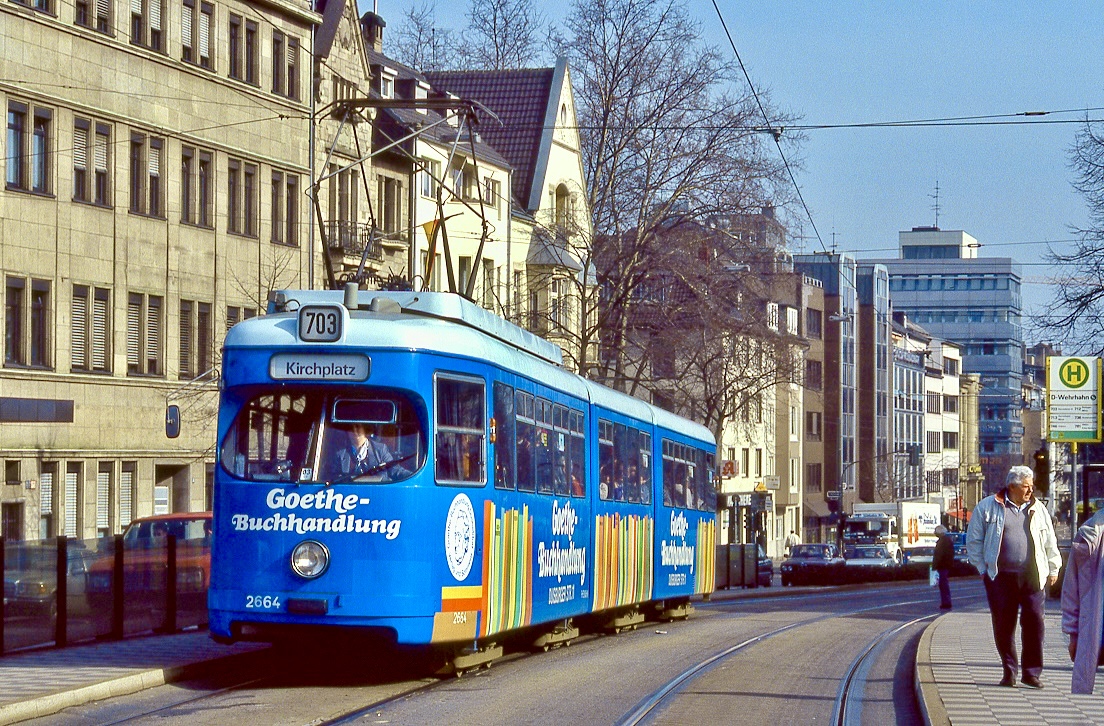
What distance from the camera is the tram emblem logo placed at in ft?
51.3

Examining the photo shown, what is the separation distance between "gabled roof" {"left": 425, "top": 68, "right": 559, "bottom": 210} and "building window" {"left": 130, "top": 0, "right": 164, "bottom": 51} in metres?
22.2

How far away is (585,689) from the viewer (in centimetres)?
1567

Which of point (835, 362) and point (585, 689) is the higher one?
point (835, 362)

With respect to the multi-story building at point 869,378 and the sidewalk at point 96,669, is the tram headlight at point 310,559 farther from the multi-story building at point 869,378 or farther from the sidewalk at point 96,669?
the multi-story building at point 869,378

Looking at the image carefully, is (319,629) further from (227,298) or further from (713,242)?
(713,242)

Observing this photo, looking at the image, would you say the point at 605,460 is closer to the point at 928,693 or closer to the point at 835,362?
the point at 928,693

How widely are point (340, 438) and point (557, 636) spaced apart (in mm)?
5748

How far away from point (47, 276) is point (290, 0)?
472 inches

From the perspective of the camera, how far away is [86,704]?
14188 millimetres

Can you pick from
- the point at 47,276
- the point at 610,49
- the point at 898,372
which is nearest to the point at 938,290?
the point at 898,372

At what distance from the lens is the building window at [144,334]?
40.6m

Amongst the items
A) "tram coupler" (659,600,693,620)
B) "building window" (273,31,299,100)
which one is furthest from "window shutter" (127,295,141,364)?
"tram coupler" (659,600,693,620)

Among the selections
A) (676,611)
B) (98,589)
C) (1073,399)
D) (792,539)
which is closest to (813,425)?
(792,539)

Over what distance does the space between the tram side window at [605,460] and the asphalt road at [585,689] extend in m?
1.76
